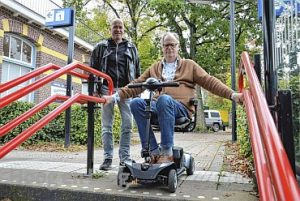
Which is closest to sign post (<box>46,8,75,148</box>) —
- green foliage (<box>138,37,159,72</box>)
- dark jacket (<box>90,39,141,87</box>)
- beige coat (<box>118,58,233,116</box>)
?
dark jacket (<box>90,39,141,87</box>)

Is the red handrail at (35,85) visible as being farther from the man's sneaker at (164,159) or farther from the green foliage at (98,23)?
the green foliage at (98,23)

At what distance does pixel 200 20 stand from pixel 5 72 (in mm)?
10364

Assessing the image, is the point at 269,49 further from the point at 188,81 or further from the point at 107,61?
the point at 107,61

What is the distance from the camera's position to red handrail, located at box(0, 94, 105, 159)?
98.5 inches

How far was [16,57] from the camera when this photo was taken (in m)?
12.2

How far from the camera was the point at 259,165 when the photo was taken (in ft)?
5.16

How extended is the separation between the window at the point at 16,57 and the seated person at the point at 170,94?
9256 millimetres

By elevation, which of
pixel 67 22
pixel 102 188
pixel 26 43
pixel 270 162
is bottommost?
pixel 102 188

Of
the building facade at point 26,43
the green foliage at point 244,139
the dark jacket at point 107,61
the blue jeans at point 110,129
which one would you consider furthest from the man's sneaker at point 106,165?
the building facade at point 26,43

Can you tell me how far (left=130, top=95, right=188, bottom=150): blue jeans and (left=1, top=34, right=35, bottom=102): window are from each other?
374 inches

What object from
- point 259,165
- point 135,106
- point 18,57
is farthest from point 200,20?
point 259,165

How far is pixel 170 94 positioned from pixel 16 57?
33.0ft

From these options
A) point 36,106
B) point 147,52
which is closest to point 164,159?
point 36,106

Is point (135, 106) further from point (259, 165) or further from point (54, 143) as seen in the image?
point (54, 143)
